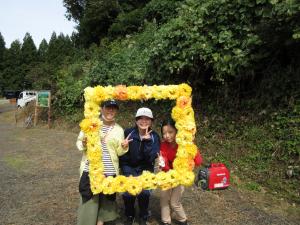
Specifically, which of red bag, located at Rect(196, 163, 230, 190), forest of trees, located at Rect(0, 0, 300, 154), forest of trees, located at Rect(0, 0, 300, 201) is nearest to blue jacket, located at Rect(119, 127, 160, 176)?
red bag, located at Rect(196, 163, 230, 190)

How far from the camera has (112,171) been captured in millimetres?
4648

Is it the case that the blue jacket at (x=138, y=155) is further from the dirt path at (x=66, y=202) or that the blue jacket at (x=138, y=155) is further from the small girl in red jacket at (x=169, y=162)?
the dirt path at (x=66, y=202)

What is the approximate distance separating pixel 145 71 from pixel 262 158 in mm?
5537

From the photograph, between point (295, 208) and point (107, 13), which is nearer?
point (295, 208)

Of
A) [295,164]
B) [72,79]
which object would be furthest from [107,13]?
[295,164]

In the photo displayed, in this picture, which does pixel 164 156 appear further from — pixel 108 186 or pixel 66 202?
pixel 66 202

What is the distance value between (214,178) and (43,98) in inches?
502

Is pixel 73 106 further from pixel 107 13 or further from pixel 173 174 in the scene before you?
pixel 173 174

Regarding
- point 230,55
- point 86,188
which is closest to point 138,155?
point 86,188

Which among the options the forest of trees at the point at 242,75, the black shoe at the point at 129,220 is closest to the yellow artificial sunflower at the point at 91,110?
the black shoe at the point at 129,220

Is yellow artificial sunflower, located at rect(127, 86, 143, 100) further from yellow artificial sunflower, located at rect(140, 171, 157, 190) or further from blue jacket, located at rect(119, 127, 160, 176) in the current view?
yellow artificial sunflower, located at rect(140, 171, 157, 190)

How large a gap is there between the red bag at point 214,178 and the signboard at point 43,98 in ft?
39.7

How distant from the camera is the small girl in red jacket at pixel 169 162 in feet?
16.0

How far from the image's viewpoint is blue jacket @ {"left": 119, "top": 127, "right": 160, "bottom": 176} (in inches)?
185
